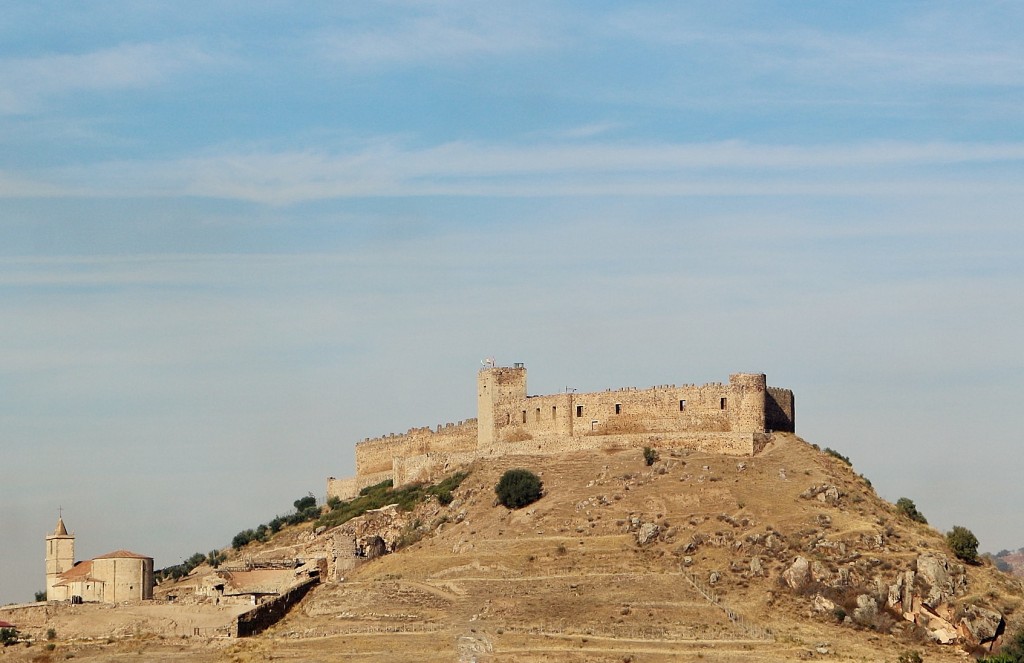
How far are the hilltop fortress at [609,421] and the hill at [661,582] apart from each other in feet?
4.25

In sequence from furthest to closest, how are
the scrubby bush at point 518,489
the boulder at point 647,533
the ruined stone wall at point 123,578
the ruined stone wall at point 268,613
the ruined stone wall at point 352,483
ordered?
1. the ruined stone wall at point 352,483
2. the scrubby bush at point 518,489
3. the ruined stone wall at point 123,578
4. the boulder at point 647,533
5. the ruined stone wall at point 268,613

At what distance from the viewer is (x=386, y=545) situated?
276ft

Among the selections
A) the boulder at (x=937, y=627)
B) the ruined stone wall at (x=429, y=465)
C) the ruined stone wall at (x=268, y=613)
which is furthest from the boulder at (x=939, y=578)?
the ruined stone wall at (x=429, y=465)

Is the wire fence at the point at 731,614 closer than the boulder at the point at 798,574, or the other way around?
the wire fence at the point at 731,614

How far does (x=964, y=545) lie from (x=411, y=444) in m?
33.3

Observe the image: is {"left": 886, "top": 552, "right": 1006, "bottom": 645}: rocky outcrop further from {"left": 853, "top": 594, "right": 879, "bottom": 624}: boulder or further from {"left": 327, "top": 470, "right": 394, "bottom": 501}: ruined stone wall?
{"left": 327, "top": 470, "right": 394, "bottom": 501}: ruined stone wall

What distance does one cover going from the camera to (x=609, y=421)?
87.3 meters

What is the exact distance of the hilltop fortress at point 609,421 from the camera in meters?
84.7

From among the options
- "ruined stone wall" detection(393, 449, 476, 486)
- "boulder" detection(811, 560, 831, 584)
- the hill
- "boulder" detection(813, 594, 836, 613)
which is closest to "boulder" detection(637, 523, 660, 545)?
the hill

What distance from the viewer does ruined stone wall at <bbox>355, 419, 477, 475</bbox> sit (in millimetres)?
94250

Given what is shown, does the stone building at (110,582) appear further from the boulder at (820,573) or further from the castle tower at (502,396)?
the boulder at (820,573)

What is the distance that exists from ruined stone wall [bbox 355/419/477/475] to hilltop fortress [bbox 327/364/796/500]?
0.10 meters

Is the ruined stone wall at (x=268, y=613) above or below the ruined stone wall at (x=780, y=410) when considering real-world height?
below

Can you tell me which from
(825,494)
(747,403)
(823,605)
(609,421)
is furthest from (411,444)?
(823,605)
